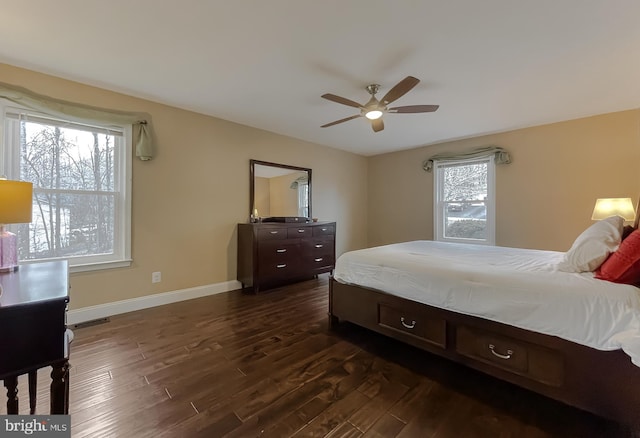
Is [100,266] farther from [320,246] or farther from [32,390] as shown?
[320,246]

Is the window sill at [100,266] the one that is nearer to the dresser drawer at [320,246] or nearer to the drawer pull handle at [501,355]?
the dresser drawer at [320,246]

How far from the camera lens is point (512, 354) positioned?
1.60m

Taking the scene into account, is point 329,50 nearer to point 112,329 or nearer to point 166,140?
point 166,140

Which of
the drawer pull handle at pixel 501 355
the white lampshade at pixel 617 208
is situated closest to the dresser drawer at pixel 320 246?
the drawer pull handle at pixel 501 355

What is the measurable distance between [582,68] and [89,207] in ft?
16.0

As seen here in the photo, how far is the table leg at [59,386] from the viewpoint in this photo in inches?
42.7

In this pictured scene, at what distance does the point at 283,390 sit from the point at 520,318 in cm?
146

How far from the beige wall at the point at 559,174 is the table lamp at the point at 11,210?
494cm

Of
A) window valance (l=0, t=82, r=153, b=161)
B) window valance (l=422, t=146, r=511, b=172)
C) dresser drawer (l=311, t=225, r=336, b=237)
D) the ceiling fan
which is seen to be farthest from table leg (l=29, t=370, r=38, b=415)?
window valance (l=422, t=146, r=511, b=172)

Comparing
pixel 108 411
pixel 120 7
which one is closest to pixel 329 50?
pixel 120 7

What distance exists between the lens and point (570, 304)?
1.41m

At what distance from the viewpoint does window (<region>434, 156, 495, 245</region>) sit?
427cm

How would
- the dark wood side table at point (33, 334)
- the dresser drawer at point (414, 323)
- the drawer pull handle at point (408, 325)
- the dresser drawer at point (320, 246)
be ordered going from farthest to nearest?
the dresser drawer at point (320, 246) < the drawer pull handle at point (408, 325) < the dresser drawer at point (414, 323) < the dark wood side table at point (33, 334)

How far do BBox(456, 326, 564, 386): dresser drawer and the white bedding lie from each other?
12cm
